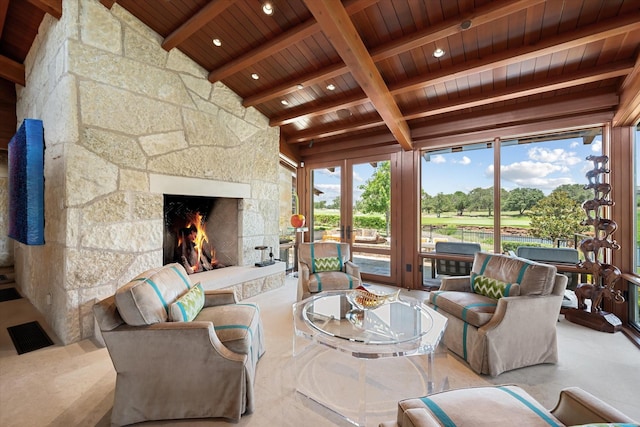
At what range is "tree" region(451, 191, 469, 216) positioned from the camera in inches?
172

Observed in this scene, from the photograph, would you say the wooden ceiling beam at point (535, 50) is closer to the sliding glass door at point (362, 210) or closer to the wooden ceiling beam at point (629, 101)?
the wooden ceiling beam at point (629, 101)

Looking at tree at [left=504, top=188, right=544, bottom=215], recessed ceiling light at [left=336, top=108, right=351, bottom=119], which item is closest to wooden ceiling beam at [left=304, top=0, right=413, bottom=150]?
recessed ceiling light at [left=336, top=108, right=351, bottom=119]

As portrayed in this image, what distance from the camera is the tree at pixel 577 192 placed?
140 inches

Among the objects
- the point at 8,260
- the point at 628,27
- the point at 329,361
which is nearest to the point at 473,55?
the point at 628,27

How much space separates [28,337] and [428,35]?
4896mm

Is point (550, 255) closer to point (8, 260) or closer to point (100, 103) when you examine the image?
point (100, 103)

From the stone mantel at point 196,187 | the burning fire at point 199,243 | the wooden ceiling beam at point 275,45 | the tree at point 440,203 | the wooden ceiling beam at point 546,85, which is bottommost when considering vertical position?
the burning fire at point 199,243

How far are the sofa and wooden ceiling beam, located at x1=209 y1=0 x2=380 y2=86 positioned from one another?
2.75 meters

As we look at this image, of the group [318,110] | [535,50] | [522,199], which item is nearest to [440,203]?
[522,199]

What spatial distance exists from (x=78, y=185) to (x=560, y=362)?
469cm

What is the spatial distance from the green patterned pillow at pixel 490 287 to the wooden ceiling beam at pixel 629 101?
221 cm

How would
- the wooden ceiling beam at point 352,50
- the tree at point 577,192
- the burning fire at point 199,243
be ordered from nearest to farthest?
the wooden ceiling beam at point 352,50 < the tree at point 577,192 < the burning fire at point 199,243

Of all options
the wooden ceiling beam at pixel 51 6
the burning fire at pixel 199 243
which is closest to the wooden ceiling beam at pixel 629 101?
the burning fire at pixel 199 243

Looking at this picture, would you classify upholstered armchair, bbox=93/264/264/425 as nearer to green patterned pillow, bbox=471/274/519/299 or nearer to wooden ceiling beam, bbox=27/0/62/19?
green patterned pillow, bbox=471/274/519/299
